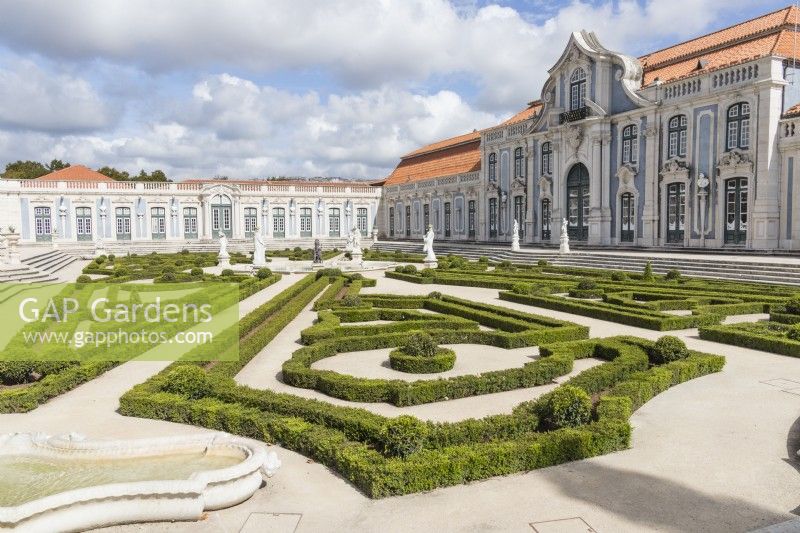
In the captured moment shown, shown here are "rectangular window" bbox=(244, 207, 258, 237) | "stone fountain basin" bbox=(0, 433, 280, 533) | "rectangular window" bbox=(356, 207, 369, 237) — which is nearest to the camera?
"stone fountain basin" bbox=(0, 433, 280, 533)

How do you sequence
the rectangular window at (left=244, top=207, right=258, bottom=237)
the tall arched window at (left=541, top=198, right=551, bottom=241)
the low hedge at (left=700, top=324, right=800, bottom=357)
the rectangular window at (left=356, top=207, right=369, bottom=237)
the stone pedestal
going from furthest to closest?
the rectangular window at (left=356, top=207, right=369, bottom=237) → the rectangular window at (left=244, top=207, right=258, bottom=237) → the tall arched window at (left=541, top=198, right=551, bottom=241) → the stone pedestal → the low hedge at (left=700, top=324, right=800, bottom=357)

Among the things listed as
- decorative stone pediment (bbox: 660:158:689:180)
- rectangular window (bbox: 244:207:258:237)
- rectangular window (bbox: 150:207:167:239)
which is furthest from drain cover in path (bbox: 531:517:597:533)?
rectangular window (bbox: 150:207:167:239)

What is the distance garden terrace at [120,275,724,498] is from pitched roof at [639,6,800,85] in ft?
73.6

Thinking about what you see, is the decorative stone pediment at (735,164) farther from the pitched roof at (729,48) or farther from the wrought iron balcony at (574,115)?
the wrought iron balcony at (574,115)

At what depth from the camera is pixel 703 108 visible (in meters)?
27.6

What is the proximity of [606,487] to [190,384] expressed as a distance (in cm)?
531

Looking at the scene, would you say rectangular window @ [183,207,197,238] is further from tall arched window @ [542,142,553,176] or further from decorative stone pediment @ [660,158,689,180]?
decorative stone pediment @ [660,158,689,180]

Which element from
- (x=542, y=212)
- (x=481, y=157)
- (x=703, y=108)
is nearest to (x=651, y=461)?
(x=703, y=108)

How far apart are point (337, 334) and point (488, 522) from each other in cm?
739

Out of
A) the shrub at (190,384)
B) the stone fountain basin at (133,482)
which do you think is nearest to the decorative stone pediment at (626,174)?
the shrub at (190,384)

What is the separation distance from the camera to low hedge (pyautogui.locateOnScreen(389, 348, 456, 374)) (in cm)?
979

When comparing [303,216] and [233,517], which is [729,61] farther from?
[303,216]

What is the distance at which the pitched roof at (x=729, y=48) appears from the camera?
86.2 ft

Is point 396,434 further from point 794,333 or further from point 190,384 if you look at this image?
point 794,333
